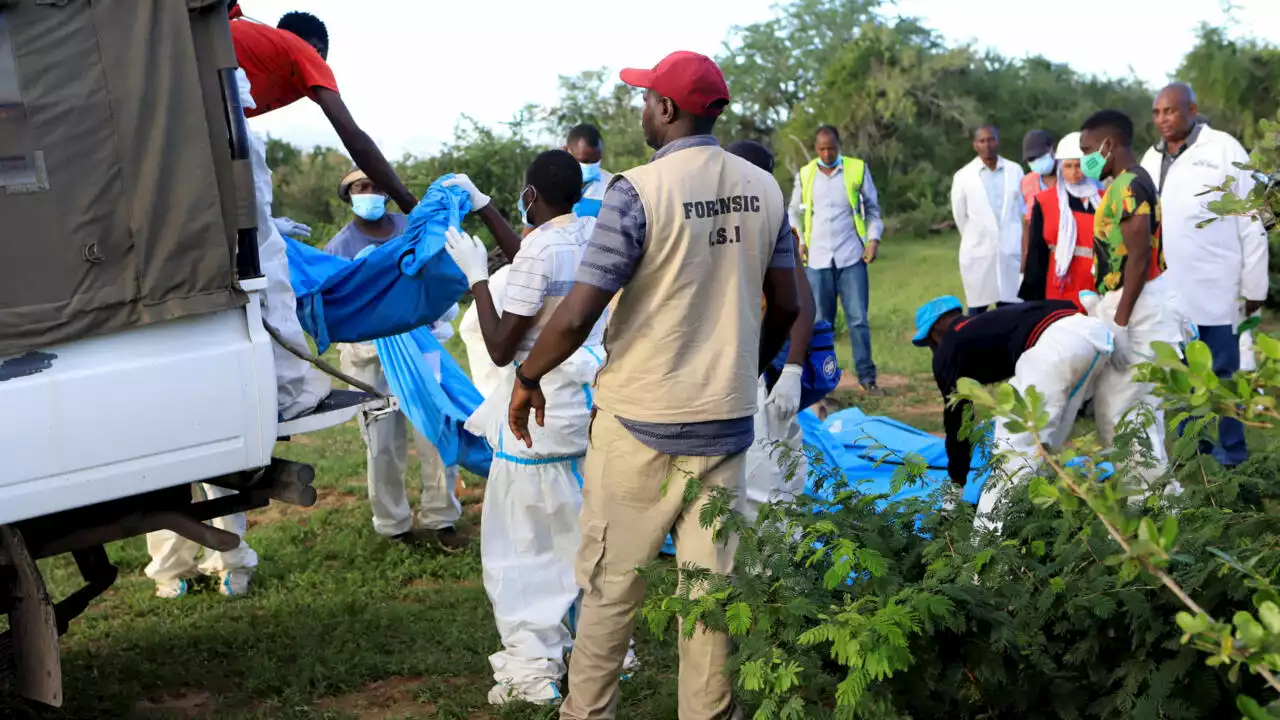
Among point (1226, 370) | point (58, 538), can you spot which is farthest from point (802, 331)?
point (1226, 370)

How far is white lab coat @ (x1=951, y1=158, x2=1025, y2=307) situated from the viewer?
996cm

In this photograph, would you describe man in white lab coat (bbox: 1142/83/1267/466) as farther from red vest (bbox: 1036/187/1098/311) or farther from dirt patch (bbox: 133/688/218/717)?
dirt patch (bbox: 133/688/218/717)

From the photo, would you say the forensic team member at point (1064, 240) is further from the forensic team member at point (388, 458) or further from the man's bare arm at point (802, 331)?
the forensic team member at point (388, 458)

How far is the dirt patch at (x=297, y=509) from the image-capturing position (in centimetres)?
715

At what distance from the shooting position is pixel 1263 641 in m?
1.85

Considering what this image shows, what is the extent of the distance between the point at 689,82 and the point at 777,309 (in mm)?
782

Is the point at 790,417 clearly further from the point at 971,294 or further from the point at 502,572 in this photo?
the point at 971,294

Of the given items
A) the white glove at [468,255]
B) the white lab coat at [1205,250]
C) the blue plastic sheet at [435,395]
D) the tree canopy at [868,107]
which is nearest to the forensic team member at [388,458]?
the blue plastic sheet at [435,395]

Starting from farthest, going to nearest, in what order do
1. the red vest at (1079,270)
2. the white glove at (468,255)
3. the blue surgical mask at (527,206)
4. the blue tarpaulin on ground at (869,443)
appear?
the blue tarpaulin on ground at (869,443) → the red vest at (1079,270) → the blue surgical mask at (527,206) → the white glove at (468,255)

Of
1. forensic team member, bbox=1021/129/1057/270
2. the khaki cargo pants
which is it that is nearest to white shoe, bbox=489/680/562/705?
the khaki cargo pants

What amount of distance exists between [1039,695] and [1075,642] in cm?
17

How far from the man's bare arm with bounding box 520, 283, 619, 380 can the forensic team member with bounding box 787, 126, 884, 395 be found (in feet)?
21.6

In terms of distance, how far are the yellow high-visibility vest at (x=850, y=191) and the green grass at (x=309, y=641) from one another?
13.9 feet

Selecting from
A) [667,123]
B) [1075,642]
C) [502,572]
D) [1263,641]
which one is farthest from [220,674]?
[1263,641]
